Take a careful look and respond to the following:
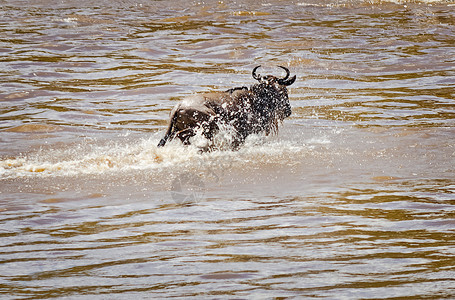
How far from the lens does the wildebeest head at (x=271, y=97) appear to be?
10305 mm

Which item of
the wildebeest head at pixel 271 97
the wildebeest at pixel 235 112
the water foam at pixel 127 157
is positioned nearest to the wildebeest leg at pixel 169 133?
the wildebeest at pixel 235 112

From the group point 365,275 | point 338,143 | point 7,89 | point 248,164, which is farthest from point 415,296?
point 7,89

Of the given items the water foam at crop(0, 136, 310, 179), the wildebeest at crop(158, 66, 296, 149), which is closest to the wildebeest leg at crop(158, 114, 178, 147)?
the wildebeest at crop(158, 66, 296, 149)

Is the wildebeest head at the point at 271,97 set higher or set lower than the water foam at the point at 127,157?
higher

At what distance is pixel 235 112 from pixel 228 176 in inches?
55.8

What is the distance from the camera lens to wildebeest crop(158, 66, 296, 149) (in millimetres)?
9352

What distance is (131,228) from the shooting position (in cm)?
684

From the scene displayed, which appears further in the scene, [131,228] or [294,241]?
[131,228]

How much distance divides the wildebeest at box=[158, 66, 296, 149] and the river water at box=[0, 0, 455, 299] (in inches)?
8.9

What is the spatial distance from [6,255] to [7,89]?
8.88 meters

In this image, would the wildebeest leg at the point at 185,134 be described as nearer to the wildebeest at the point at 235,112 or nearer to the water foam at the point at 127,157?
the wildebeest at the point at 235,112

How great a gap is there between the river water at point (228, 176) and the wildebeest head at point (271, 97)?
36cm

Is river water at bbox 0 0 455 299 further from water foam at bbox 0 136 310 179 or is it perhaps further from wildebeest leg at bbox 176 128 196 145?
wildebeest leg at bbox 176 128 196 145

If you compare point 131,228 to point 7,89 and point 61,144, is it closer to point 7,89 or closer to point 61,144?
point 61,144
